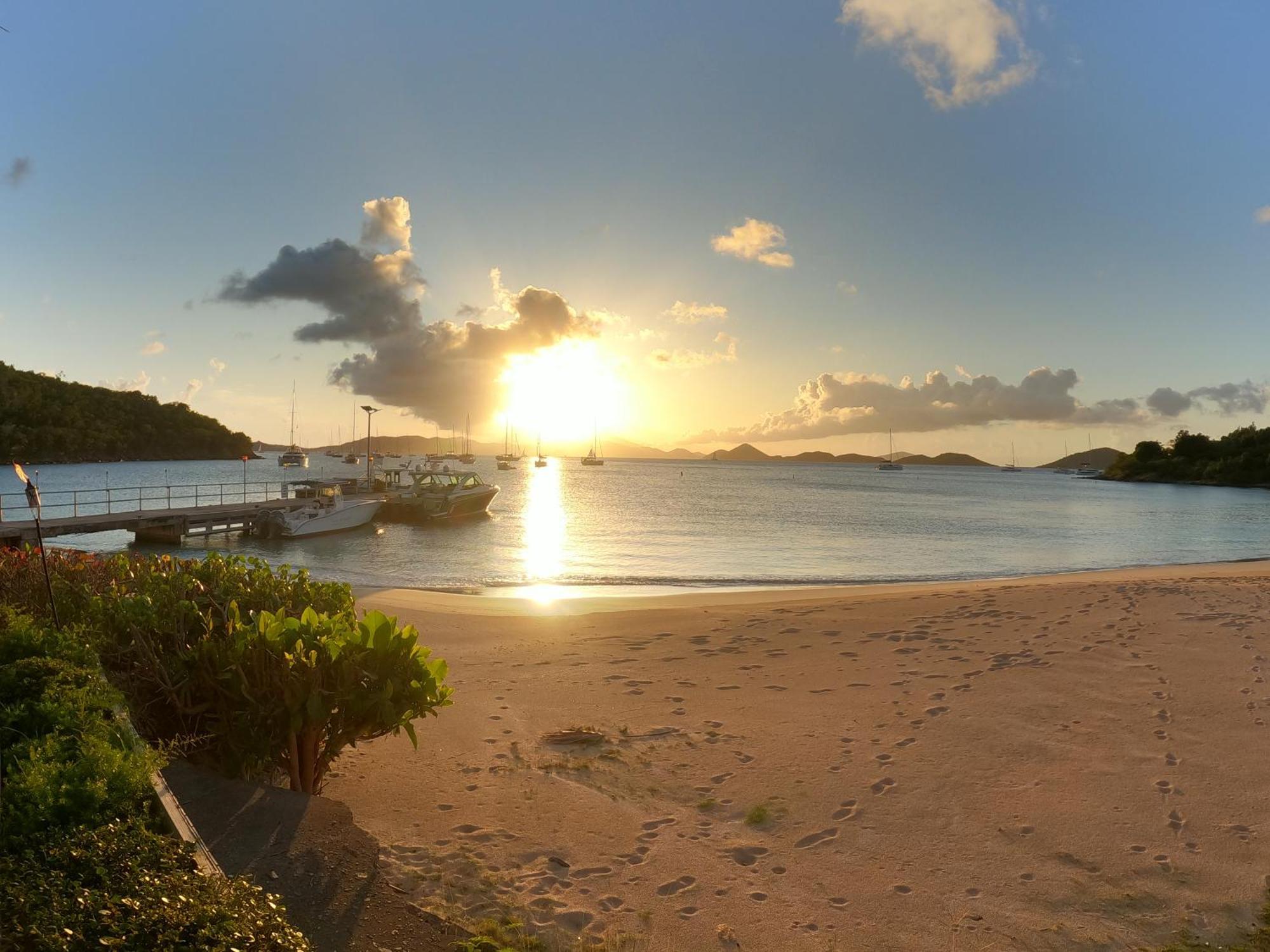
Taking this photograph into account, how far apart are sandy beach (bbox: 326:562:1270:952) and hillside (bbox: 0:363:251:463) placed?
114 m

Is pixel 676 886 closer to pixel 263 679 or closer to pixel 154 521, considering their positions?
pixel 263 679

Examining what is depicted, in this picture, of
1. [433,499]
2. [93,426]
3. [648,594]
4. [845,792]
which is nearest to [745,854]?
[845,792]

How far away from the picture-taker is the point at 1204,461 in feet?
403

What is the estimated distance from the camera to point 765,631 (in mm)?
12781

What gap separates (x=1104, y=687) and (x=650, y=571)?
17.5 m

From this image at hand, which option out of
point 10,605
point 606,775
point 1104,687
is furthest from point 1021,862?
point 10,605

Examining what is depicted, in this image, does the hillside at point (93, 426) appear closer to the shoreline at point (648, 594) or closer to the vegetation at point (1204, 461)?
the shoreline at point (648, 594)

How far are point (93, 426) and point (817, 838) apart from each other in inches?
6331

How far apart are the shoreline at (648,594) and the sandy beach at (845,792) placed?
5032mm

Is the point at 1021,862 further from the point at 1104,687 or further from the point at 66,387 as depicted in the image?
the point at 66,387

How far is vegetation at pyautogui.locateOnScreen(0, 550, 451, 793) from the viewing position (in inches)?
189

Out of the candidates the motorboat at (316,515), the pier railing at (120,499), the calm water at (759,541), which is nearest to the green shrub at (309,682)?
the calm water at (759,541)

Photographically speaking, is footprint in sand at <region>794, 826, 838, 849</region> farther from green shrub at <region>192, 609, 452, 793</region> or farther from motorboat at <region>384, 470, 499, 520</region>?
motorboat at <region>384, 470, 499, 520</region>

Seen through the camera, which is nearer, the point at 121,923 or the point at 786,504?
the point at 121,923
